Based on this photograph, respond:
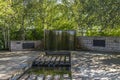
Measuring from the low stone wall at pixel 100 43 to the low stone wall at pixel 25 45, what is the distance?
252 cm

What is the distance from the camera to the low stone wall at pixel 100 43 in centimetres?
1393

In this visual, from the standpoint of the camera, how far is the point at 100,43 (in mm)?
14336

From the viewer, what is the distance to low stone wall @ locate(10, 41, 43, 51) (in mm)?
14828

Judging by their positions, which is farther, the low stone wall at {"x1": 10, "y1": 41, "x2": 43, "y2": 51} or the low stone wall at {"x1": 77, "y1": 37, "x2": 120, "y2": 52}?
the low stone wall at {"x1": 10, "y1": 41, "x2": 43, "y2": 51}

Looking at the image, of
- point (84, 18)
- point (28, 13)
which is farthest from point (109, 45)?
point (28, 13)

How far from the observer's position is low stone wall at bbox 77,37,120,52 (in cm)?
1393

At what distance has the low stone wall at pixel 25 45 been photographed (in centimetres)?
1483

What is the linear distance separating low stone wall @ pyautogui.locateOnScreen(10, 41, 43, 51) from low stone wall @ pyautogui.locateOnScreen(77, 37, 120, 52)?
252cm

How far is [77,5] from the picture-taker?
14773 millimetres

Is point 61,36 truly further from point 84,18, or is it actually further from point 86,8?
point 86,8

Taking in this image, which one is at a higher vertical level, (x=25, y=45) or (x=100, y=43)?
(x=100, y=43)

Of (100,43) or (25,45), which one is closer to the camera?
(100,43)

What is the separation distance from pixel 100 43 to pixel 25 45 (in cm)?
455

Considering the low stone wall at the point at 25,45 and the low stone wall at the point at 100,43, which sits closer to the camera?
the low stone wall at the point at 100,43
